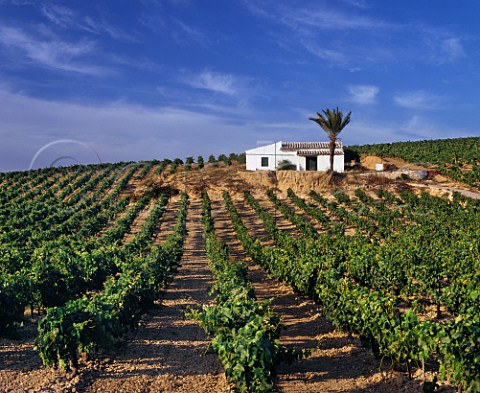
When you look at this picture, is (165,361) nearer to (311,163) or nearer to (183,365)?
(183,365)

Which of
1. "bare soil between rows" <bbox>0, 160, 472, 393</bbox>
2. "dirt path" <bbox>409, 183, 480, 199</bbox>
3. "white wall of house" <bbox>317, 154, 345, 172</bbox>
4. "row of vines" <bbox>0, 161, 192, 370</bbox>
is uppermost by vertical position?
"white wall of house" <bbox>317, 154, 345, 172</bbox>

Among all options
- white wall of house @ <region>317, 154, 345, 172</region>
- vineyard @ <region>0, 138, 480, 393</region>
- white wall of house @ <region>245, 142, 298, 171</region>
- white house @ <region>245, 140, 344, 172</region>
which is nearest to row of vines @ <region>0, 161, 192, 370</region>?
vineyard @ <region>0, 138, 480, 393</region>

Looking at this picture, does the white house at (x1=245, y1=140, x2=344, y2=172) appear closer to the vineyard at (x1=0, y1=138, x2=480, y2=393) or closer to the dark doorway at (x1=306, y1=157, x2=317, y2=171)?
the dark doorway at (x1=306, y1=157, x2=317, y2=171)

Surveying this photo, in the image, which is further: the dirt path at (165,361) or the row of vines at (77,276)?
the row of vines at (77,276)

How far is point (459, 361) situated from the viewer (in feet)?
30.0

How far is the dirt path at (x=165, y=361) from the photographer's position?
1086 centimetres

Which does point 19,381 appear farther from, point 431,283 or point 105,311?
point 431,283

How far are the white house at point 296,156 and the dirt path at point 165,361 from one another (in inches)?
1695

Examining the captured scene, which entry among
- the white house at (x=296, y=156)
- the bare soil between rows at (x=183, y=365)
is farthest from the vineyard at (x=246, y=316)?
the white house at (x=296, y=156)

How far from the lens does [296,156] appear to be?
197 feet

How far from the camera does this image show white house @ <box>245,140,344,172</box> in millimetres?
59219

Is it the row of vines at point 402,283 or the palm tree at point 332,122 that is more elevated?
the palm tree at point 332,122

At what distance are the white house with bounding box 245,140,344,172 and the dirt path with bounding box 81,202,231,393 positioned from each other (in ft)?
141

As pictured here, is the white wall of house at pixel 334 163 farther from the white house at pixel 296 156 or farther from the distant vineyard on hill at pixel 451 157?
the distant vineyard on hill at pixel 451 157
